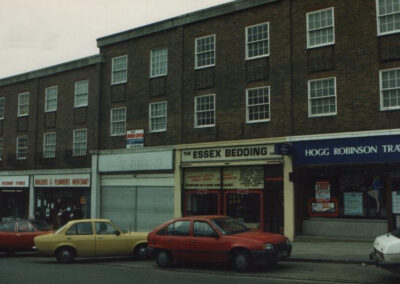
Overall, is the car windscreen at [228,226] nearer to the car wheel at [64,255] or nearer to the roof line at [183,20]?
the car wheel at [64,255]

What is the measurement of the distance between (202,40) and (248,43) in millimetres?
2826

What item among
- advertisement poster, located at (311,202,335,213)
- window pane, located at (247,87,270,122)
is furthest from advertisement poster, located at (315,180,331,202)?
window pane, located at (247,87,270,122)

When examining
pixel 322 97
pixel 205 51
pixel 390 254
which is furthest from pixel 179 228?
pixel 205 51

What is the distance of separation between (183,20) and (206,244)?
14434 mm

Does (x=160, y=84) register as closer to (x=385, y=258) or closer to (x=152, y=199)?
(x=152, y=199)

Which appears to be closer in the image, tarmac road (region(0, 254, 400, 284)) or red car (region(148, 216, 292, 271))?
tarmac road (region(0, 254, 400, 284))

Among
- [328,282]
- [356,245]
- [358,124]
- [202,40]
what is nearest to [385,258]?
[328,282]

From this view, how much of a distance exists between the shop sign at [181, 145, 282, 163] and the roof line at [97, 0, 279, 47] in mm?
6420

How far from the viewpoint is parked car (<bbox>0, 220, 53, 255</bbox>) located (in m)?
19.6

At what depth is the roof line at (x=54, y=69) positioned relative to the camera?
30000 millimetres

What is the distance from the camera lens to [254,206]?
74.5 feet

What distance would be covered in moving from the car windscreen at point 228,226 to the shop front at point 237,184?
677 centimetres

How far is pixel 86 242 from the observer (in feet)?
55.9

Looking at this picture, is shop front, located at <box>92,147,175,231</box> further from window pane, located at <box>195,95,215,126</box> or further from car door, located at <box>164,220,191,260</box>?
car door, located at <box>164,220,191,260</box>
